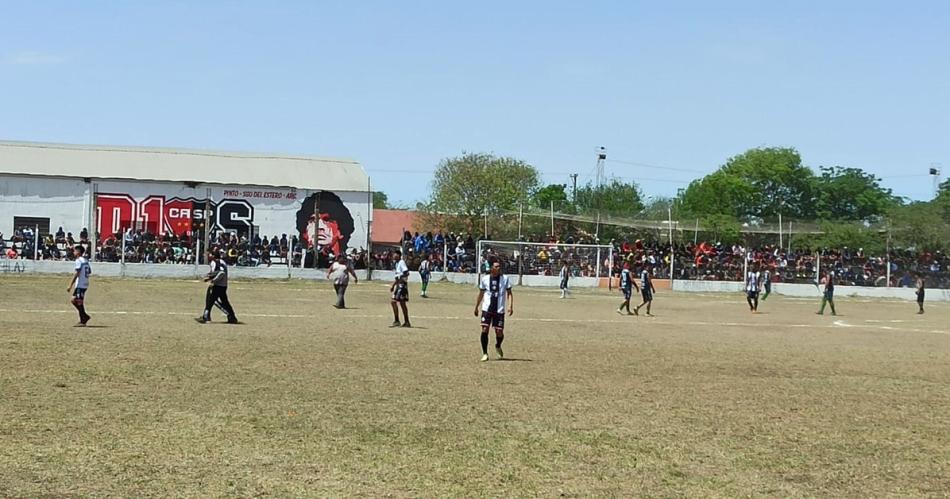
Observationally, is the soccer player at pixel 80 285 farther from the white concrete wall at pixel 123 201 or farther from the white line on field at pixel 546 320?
the white concrete wall at pixel 123 201

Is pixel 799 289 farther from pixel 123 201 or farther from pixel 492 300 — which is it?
pixel 492 300

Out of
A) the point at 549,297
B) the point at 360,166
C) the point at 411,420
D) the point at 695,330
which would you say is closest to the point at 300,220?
the point at 360,166

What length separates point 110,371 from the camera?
1505cm

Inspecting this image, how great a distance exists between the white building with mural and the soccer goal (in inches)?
284

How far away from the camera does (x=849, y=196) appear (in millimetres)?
106125

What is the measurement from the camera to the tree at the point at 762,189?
10669 cm

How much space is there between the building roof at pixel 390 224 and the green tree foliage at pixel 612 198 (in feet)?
47.0

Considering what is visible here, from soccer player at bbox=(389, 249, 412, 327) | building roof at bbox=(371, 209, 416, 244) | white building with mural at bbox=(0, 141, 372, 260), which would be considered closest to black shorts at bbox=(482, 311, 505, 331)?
soccer player at bbox=(389, 249, 412, 327)

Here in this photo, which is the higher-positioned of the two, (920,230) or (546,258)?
(920,230)

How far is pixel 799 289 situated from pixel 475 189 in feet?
106

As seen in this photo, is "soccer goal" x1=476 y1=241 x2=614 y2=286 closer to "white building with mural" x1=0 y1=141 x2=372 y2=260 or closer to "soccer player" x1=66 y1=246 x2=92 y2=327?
"white building with mural" x1=0 y1=141 x2=372 y2=260

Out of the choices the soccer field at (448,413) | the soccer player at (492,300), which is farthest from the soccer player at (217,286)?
the soccer player at (492,300)

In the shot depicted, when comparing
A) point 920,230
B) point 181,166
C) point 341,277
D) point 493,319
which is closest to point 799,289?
point 920,230

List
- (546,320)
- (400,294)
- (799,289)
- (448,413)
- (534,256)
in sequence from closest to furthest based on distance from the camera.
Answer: (448,413) < (400,294) < (546,320) < (534,256) < (799,289)
